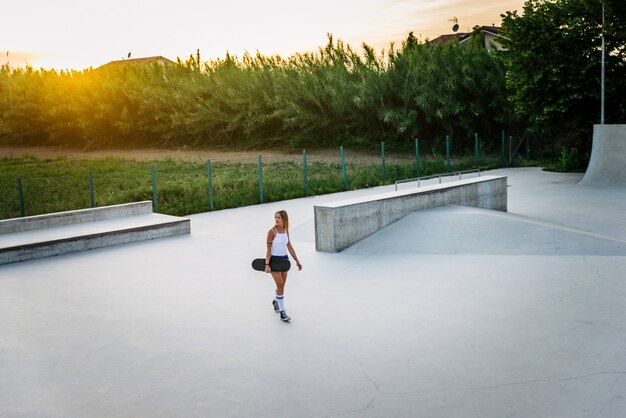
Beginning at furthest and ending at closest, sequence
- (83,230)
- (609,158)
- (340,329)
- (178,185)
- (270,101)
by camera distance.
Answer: (270,101)
(609,158)
(178,185)
(83,230)
(340,329)

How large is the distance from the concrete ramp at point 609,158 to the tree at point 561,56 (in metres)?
2.96

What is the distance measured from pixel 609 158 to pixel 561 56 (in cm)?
493

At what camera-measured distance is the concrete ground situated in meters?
5.06

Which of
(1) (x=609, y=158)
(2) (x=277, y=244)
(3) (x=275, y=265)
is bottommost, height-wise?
(3) (x=275, y=265)

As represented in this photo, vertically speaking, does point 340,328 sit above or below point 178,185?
below

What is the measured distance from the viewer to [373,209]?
455 inches

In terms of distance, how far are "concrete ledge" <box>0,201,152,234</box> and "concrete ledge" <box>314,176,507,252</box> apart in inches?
232

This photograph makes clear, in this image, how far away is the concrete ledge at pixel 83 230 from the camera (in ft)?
37.0

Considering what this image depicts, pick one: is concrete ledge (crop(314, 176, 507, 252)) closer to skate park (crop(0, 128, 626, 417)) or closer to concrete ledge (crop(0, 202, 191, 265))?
skate park (crop(0, 128, 626, 417))

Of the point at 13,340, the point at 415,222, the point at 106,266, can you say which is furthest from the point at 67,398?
the point at 415,222

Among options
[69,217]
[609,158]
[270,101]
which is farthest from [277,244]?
[270,101]

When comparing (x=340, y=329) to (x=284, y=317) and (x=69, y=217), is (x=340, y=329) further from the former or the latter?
(x=69, y=217)

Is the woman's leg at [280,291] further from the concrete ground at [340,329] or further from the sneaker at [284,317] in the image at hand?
the concrete ground at [340,329]

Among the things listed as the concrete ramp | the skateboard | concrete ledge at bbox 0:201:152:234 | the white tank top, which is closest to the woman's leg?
the skateboard
